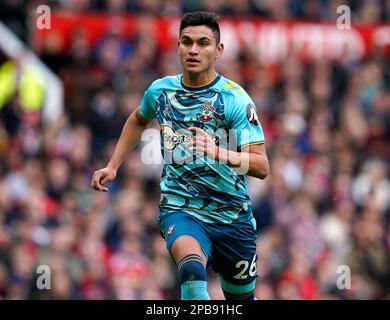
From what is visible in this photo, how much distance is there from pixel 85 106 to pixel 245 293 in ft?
28.2

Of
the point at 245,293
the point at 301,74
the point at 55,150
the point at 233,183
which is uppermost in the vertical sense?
the point at 301,74

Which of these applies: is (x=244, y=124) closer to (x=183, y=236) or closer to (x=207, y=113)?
(x=207, y=113)

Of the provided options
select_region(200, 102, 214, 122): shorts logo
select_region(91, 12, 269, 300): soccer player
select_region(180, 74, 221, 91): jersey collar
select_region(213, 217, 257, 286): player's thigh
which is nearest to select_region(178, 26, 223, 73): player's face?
select_region(91, 12, 269, 300): soccer player

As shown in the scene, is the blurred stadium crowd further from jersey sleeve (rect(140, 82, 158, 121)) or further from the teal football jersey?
the teal football jersey

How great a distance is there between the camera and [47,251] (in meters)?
14.9

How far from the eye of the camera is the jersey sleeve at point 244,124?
9.30m

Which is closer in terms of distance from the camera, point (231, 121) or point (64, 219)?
point (231, 121)

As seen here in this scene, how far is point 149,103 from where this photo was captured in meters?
9.84

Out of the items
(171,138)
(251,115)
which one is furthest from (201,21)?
(171,138)

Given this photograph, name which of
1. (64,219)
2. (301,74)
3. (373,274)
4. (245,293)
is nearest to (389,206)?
(373,274)

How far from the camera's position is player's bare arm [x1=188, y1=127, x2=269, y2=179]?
8695 millimetres

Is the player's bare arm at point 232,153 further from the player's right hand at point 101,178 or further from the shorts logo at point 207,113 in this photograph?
the player's right hand at point 101,178

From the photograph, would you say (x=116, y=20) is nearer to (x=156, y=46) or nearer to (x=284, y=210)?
(x=156, y=46)

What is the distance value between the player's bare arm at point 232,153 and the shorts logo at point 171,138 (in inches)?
9.0
